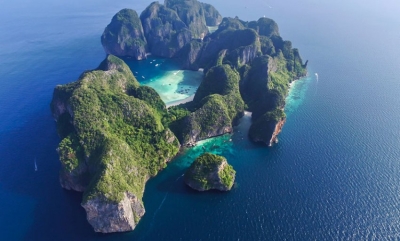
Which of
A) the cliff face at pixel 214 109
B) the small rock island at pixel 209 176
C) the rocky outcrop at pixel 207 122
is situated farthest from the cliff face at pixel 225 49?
the small rock island at pixel 209 176

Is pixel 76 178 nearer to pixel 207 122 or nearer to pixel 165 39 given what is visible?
pixel 207 122

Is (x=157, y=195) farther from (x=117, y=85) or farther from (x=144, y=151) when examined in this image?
(x=117, y=85)

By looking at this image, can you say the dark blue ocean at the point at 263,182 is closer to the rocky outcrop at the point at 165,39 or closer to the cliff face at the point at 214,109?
the cliff face at the point at 214,109

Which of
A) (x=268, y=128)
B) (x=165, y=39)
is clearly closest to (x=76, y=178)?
(x=268, y=128)

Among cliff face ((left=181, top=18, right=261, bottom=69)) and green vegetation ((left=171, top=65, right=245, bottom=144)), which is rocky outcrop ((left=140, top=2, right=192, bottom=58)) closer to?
cliff face ((left=181, top=18, right=261, bottom=69))

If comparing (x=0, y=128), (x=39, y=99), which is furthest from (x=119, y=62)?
(x=0, y=128)
